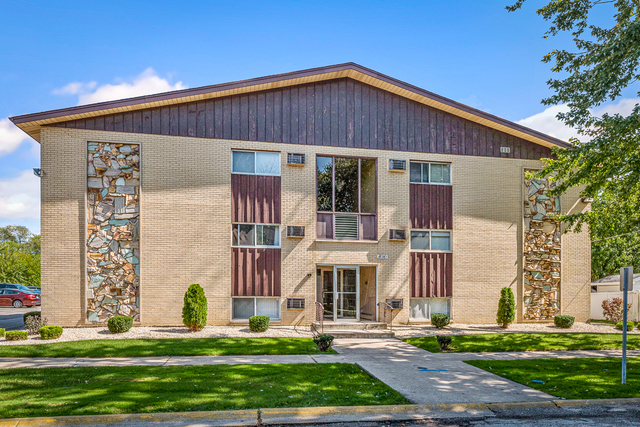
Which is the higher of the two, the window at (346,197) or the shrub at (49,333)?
the window at (346,197)

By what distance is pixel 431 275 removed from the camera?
58.3 ft

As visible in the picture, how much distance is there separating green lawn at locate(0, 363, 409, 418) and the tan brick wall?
6.32 m

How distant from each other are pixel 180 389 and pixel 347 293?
32.4ft

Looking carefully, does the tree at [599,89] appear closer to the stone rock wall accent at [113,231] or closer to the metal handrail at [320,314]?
the metal handrail at [320,314]

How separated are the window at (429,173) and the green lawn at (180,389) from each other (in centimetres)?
992

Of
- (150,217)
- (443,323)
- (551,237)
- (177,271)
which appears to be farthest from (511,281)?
(150,217)

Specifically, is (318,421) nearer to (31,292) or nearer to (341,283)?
(341,283)

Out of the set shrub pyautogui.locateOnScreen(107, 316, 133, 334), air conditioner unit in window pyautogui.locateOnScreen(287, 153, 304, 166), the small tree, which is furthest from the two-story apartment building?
shrub pyautogui.locateOnScreen(107, 316, 133, 334)

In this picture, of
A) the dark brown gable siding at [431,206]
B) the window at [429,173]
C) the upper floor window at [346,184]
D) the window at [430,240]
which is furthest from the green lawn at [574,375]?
the window at [429,173]

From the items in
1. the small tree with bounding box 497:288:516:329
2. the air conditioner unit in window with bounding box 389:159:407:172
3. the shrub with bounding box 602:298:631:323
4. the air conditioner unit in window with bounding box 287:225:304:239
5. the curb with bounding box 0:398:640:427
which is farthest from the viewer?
the shrub with bounding box 602:298:631:323

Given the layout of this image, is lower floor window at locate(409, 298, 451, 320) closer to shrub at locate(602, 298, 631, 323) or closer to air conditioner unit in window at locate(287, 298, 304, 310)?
air conditioner unit in window at locate(287, 298, 304, 310)

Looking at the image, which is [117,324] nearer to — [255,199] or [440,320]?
[255,199]

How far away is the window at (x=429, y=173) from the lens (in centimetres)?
1806

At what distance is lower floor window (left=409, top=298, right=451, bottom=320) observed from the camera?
17.8 meters
